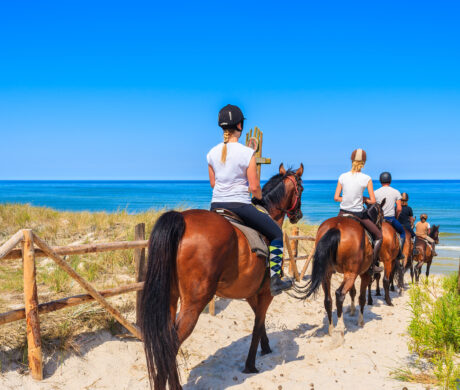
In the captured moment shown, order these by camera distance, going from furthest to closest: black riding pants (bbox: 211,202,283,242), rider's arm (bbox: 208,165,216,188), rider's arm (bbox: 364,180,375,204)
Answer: rider's arm (bbox: 364,180,375,204) → rider's arm (bbox: 208,165,216,188) → black riding pants (bbox: 211,202,283,242)

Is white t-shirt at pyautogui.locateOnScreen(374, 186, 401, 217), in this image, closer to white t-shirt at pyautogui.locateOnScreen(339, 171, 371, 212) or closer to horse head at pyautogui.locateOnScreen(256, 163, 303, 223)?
white t-shirt at pyautogui.locateOnScreen(339, 171, 371, 212)

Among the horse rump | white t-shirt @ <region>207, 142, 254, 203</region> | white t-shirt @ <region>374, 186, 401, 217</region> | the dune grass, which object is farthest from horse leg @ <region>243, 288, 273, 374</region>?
white t-shirt @ <region>374, 186, 401, 217</region>

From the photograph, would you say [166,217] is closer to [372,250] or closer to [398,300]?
[372,250]

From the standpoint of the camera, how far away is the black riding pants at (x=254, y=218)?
437 cm

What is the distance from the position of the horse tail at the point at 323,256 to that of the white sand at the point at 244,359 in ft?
2.77

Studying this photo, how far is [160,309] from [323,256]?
3412mm

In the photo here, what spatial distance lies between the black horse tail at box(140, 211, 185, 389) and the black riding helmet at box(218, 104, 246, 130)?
129cm

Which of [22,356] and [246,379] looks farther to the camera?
[246,379]

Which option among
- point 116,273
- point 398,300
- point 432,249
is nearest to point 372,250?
point 398,300

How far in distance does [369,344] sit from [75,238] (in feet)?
26.8

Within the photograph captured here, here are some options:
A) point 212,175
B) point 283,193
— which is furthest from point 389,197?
point 212,175

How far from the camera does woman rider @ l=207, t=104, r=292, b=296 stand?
4.25m

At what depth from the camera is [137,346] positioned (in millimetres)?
5438

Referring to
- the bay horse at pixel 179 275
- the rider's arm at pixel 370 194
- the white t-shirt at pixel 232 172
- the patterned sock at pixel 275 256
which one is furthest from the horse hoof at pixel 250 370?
the rider's arm at pixel 370 194
